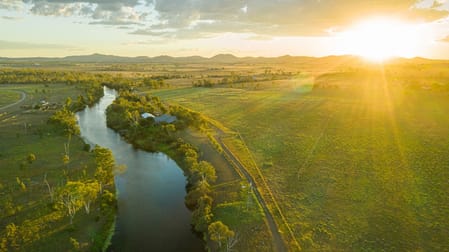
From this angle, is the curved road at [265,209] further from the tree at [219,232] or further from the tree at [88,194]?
the tree at [88,194]

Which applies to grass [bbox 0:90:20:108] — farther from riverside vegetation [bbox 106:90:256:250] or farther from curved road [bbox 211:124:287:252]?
curved road [bbox 211:124:287:252]

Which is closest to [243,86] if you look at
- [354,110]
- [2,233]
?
[354,110]

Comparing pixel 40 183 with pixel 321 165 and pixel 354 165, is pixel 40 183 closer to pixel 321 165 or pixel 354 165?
pixel 321 165

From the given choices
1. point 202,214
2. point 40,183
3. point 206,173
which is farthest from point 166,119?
point 202,214

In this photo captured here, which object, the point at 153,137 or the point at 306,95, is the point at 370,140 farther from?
the point at 306,95

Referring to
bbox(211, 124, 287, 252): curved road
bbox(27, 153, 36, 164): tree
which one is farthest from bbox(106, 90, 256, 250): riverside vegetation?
bbox(27, 153, 36, 164): tree

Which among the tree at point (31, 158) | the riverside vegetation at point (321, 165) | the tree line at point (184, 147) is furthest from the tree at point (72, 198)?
the tree at point (31, 158)
